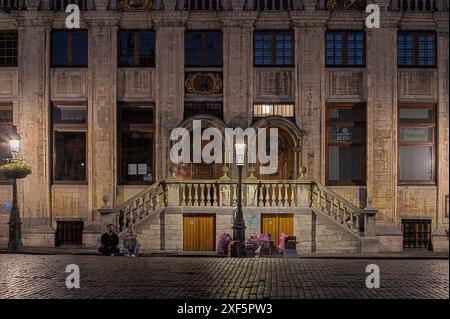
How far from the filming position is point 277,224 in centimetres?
2912

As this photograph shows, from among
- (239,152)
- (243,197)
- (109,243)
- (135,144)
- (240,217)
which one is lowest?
(109,243)

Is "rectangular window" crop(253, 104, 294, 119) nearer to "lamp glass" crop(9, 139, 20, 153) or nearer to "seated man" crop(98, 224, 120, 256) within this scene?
"seated man" crop(98, 224, 120, 256)

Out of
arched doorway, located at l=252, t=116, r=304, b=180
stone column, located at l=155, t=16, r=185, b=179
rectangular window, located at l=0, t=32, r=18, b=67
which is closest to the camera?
arched doorway, located at l=252, t=116, r=304, b=180

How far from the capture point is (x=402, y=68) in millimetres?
30688

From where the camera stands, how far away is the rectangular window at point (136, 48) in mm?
30844

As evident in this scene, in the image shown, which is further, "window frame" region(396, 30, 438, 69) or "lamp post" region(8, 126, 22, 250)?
"window frame" region(396, 30, 438, 69)

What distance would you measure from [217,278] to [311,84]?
42.3 ft

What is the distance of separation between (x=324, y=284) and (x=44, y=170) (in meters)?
15.5

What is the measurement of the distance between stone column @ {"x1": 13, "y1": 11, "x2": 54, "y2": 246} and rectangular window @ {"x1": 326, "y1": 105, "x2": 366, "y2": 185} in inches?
428

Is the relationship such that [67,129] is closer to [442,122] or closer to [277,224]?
[277,224]

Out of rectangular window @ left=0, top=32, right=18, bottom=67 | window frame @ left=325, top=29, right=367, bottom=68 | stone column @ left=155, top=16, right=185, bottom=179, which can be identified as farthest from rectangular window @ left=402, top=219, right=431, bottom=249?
rectangular window @ left=0, top=32, right=18, bottom=67

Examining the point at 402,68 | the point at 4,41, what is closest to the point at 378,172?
the point at 402,68

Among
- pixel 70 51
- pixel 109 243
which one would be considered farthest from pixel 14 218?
pixel 70 51

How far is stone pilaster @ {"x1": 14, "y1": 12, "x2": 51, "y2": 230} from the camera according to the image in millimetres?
30562
